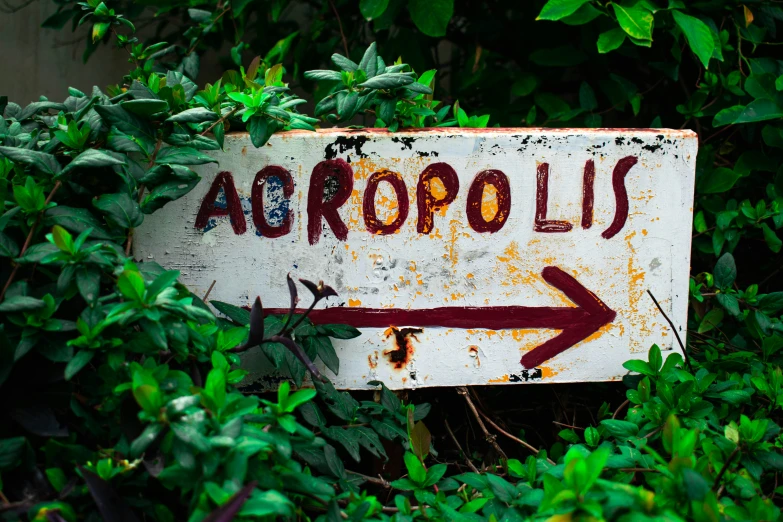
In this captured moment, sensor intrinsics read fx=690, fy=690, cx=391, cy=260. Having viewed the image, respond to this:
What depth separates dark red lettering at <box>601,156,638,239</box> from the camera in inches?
52.8

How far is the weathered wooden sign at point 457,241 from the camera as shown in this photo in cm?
131

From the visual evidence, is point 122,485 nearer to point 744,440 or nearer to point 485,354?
point 485,354

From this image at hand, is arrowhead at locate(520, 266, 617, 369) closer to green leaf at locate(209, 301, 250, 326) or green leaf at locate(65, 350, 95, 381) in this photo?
green leaf at locate(209, 301, 250, 326)

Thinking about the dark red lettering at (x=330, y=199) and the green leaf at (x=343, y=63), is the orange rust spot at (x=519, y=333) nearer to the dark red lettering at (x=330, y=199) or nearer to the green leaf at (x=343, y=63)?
the dark red lettering at (x=330, y=199)

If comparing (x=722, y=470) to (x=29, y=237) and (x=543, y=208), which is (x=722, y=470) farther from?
(x=29, y=237)

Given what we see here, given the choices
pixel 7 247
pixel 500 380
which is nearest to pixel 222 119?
pixel 7 247

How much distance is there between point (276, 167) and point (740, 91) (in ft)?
3.88

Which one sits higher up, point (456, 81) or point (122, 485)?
point (456, 81)

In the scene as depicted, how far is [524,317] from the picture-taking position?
1376 mm

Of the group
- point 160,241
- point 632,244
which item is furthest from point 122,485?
point 632,244

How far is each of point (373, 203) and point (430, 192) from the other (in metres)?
0.11

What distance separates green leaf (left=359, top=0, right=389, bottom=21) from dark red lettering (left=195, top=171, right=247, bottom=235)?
670 mm

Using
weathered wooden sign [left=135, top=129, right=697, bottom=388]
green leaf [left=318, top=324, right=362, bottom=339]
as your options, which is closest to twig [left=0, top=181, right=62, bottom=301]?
weathered wooden sign [left=135, top=129, right=697, bottom=388]

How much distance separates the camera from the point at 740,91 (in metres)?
1.71
